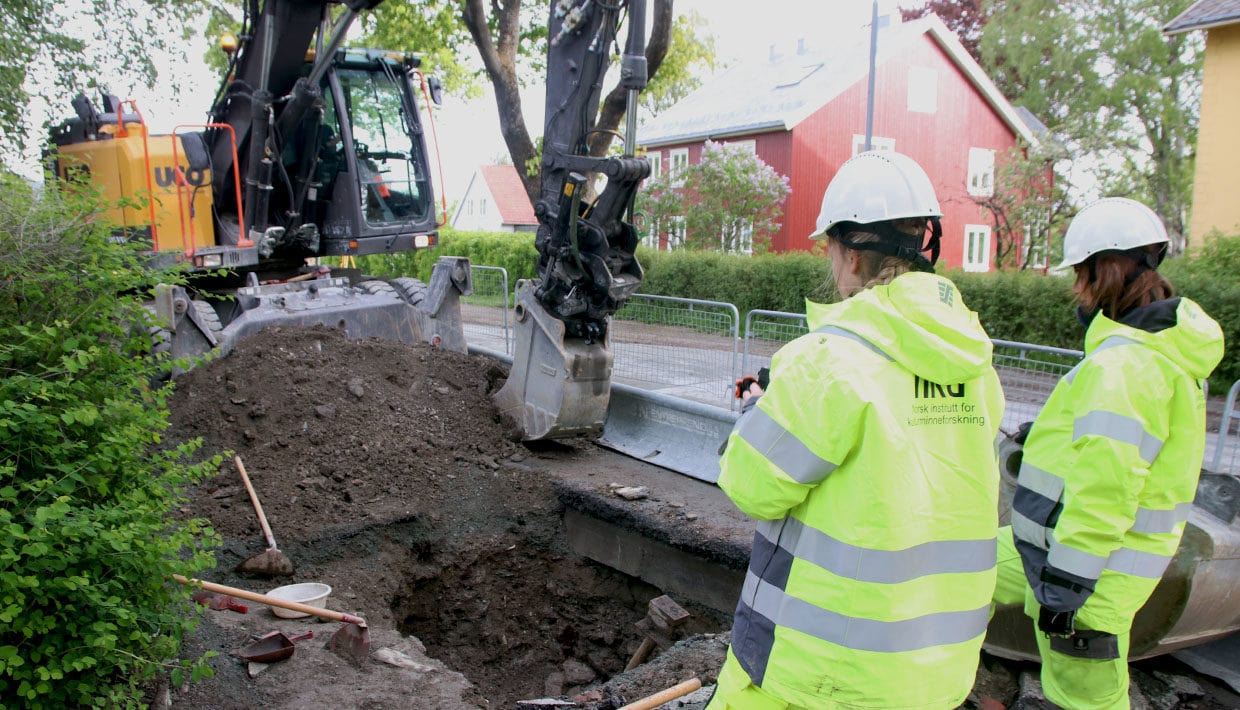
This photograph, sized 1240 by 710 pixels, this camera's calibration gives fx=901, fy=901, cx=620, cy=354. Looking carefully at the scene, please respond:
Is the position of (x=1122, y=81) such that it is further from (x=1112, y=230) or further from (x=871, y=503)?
(x=871, y=503)

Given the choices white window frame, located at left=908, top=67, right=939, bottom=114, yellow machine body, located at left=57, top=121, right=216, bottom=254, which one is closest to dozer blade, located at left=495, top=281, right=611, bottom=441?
yellow machine body, located at left=57, top=121, right=216, bottom=254

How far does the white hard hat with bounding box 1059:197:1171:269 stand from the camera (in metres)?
2.94

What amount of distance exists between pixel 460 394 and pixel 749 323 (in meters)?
2.83

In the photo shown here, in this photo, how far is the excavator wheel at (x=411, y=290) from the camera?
8055 mm

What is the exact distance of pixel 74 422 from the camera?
302 cm

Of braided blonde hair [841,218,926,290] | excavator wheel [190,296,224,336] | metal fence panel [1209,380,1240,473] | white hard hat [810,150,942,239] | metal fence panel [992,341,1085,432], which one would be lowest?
metal fence panel [1209,380,1240,473]

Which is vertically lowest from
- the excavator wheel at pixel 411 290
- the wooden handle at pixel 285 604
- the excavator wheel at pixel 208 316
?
the wooden handle at pixel 285 604

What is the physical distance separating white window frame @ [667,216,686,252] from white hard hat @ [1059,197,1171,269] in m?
15.9

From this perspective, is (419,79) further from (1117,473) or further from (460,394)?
(1117,473)

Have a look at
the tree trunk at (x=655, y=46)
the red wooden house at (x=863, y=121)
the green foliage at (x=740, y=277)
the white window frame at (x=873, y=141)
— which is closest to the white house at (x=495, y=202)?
the red wooden house at (x=863, y=121)

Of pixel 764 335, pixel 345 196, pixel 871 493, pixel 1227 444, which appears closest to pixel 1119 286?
pixel 871 493

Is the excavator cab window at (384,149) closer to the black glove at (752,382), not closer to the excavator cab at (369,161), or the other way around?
the excavator cab at (369,161)

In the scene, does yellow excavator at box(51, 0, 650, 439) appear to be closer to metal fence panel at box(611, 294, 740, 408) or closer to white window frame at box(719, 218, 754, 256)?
metal fence panel at box(611, 294, 740, 408)

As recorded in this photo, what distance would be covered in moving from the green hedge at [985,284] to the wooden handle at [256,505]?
454cm
